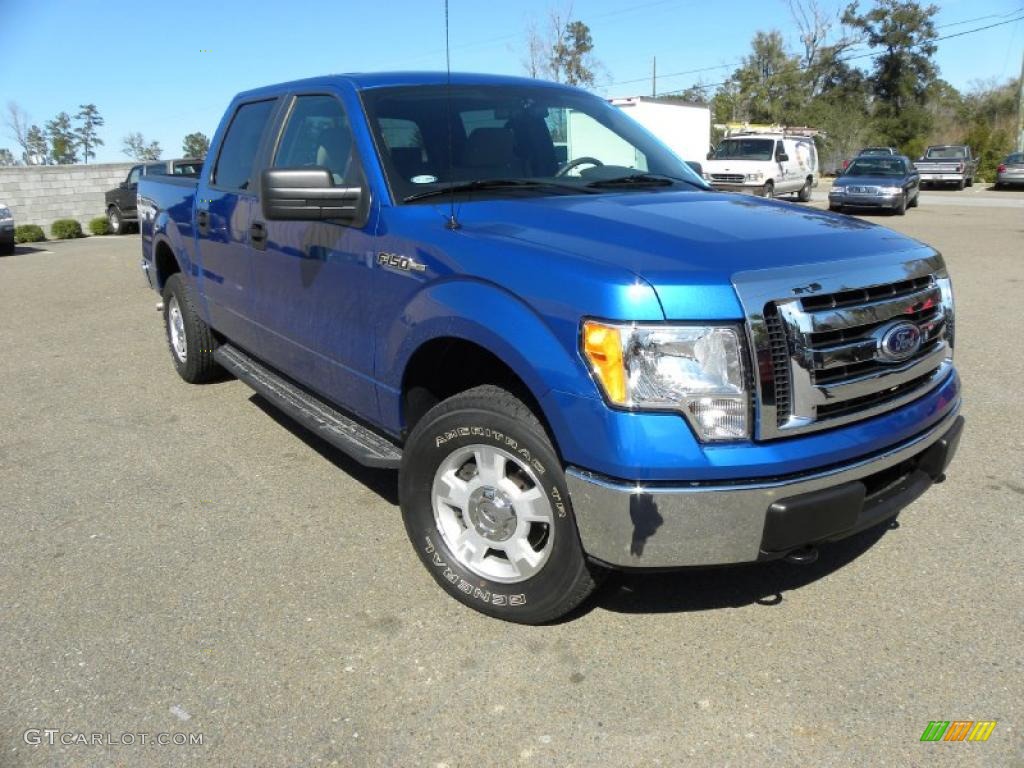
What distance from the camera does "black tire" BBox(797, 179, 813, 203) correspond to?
1025 inches

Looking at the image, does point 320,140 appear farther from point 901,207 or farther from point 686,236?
point 901,207

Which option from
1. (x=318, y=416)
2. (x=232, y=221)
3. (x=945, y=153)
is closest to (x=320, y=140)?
(x=232, y=221)

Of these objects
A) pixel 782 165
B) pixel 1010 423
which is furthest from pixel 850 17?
pixel 1010 423

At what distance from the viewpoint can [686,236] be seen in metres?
2.66

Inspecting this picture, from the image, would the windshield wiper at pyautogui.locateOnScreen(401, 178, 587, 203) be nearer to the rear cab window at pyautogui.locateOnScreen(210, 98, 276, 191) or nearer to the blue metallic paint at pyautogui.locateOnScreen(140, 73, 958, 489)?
the blue metallic paint at pyautogui.locateOnScreen(140, 73, 958, 489)

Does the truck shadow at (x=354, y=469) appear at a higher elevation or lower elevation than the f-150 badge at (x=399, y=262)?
lower

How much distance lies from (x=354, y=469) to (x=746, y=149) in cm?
2218

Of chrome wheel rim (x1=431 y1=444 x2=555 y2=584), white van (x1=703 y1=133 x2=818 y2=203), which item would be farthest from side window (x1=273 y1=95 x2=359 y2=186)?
white van (x1=703 y1=133 x2=818 y2=203)

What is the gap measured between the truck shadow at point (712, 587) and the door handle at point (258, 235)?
7.90 feet

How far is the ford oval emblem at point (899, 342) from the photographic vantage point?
2.62m

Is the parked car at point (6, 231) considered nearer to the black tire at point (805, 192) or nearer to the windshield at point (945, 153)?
the black tire at point (805, 192)

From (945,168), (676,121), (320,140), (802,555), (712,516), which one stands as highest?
(676,121)

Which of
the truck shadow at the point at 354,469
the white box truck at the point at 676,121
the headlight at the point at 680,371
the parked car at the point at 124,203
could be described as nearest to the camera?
the headlight at the point at 680,371

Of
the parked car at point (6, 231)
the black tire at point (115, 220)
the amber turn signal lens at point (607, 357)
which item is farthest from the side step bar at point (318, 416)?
the black tire at point (115, 220)
